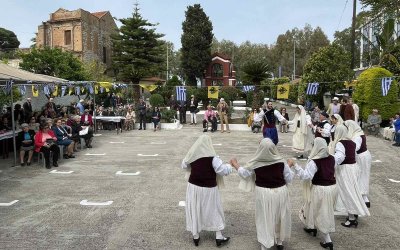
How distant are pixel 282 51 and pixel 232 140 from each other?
6406cm

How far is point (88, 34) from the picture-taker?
153 feet

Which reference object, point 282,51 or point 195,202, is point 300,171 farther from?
point 282,51

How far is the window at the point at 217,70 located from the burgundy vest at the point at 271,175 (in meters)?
51.1

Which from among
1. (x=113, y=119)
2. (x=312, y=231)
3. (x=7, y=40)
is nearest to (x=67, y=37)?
(x=113, y=119)

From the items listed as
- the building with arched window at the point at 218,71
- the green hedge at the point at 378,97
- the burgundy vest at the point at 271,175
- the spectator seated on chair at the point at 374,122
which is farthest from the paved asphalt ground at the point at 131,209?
the building with arched window at the point at 218,71

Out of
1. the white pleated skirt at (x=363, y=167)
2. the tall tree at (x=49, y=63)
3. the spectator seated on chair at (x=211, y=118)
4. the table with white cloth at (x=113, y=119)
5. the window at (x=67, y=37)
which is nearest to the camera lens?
the white pleated skirt at (x=363, y=167)

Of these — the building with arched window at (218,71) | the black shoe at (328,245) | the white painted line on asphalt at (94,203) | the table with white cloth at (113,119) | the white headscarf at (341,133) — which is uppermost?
the building with arched window at (218,71)

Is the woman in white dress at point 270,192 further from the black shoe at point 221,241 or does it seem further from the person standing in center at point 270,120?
the person standing in center at point 270,120

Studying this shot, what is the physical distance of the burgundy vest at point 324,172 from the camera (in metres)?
5.46

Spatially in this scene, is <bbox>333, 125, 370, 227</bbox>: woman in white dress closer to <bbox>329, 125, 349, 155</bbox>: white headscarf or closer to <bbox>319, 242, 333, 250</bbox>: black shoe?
<bbox>329, 125, 349, 155</bbox>: white headscarf

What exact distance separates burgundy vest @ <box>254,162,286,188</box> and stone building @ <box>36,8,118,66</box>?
42.4 meters

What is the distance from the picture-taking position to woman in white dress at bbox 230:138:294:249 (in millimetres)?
5066

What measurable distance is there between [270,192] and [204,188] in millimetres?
923

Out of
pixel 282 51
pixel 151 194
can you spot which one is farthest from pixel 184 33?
pixel 151 194
